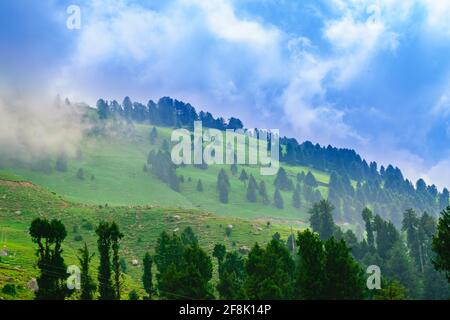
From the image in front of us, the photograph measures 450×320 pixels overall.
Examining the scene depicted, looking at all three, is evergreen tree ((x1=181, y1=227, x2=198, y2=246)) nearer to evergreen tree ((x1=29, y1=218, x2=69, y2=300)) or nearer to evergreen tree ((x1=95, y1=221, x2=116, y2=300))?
evergreen tree ((x1=95, y1=221, x2=116, y2=300))

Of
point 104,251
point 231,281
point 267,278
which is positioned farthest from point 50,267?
point 267,278

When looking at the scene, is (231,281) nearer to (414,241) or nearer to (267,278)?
(267,278)

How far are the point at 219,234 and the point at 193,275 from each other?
10555 cm

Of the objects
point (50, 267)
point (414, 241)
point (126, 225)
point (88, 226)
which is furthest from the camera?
point (126, 225)

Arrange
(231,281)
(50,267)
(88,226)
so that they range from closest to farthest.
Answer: (50,267) → (231,281) → (88,226)

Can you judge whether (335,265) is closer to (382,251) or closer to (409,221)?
(382,251)

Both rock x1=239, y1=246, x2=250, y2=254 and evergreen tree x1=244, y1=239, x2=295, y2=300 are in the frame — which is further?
rock x1=239, y1=246, x2=250, y2=254

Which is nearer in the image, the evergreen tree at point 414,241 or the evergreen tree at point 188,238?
the evergreen tree at point 188,238

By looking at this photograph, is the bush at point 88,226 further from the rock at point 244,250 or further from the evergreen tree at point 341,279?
the evergreen tree at point 341,279

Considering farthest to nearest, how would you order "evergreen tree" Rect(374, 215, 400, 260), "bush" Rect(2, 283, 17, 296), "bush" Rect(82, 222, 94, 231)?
"bush" Rect(82, 222, 94, 231)
"evergreen tree" Rect(374, 215, 400, 260)
"bush" Rect(2, 283, 17, 296)

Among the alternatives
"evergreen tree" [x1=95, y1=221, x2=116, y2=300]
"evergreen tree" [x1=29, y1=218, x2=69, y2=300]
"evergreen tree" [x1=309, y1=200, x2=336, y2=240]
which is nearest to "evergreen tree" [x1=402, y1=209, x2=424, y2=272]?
"evergreen tree" [x1=309, y1=200, x2=336, y2=240]

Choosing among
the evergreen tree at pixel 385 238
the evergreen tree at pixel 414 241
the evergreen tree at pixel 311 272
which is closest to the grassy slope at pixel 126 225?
the evergreen tree at pixel 385 238
